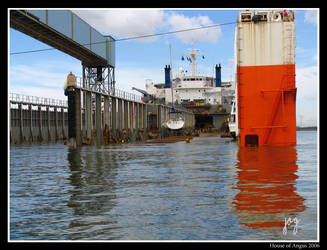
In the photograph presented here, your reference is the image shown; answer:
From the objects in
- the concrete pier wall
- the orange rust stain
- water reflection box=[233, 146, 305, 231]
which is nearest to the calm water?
water reflection box=[233, 146, 305, 231]

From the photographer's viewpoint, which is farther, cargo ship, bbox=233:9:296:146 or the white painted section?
the white painted section

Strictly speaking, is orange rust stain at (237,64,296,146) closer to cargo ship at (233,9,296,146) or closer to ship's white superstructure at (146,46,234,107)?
cargo ship at (233,9,296,146)

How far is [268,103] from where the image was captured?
25391mm

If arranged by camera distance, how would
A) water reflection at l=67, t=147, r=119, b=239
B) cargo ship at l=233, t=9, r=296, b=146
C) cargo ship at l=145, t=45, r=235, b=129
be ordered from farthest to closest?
1. cargo ship at l=145, t=45, r=235, b=129
2. cargo ship at l=233, t=9, r=296, b=146
3. water reflection at l=67, t=147, r=119, b=239

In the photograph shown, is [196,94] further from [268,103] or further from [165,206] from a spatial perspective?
[165,206]

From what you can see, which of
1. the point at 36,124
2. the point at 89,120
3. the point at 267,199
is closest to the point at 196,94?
the point at 36,124

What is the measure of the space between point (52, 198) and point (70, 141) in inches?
Answer: 964

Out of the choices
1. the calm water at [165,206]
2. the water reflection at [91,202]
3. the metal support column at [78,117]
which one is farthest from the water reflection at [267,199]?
the metal support column at [78,117]

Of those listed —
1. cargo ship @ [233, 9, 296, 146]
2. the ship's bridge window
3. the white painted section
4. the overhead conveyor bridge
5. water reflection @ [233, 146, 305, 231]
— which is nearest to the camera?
water reflection @ [233, 146, 305, 231]

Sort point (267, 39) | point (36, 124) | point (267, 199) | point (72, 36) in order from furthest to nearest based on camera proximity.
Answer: point (36, 124), point (72, 36), point (267, 39), point (267, 199)

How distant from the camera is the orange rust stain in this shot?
82.6 ft

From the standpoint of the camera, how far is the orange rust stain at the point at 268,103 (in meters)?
25.2
